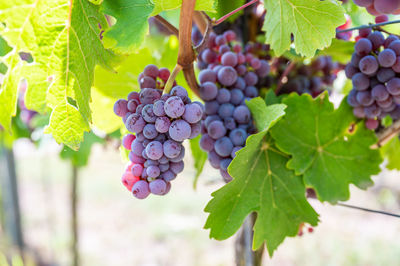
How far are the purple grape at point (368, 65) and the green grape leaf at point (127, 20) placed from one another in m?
0.33

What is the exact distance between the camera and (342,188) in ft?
1.87

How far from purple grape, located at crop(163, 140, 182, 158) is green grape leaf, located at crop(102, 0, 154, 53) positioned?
0.12 metres

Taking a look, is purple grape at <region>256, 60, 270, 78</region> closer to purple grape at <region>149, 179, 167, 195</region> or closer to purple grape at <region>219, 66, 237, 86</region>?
purple grape at <region>219, 66, 237, 86</region>

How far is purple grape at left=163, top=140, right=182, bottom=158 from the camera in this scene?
0.38 meters

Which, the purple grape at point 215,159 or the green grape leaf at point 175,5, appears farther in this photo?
the purple grape at point 215,159

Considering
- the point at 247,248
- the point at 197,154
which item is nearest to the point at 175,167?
the point at 197,154

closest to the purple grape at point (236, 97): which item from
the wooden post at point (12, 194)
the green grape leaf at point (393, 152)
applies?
the green grape leaf at point (393, 152)

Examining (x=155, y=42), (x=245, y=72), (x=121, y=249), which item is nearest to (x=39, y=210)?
(x=121, y=249)

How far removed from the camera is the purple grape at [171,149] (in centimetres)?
38

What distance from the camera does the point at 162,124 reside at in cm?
37

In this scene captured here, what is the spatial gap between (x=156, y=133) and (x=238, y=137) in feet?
0.53

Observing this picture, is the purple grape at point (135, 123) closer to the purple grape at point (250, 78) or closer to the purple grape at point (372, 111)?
the purple grape at point (250, 78)

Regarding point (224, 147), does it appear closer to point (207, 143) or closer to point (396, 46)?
point (207, 143)

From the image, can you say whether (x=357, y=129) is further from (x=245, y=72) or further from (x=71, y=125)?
(x=71, y=125)
